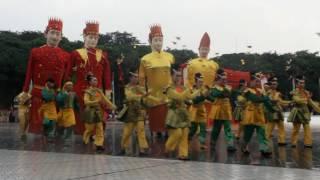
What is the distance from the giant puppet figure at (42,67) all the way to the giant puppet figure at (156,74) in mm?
2140

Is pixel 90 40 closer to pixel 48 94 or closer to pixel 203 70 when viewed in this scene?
pixel 48 94

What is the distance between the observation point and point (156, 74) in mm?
13406

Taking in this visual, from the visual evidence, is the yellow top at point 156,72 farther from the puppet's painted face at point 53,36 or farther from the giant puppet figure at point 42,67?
the puppet's painted face at point 53,36

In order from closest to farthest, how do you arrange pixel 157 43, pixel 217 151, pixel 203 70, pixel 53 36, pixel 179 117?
1. pixel 179 117
2. pixel 217 151
3. pixel 157 43
4. pixel 203 70
5. pixel 53 36

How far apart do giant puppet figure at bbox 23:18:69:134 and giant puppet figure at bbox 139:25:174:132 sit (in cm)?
214

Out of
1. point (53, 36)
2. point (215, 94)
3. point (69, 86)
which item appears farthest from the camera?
point (53, 36)

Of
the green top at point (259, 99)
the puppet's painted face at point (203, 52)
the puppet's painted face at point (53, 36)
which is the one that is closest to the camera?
the green top at point (259, 99)

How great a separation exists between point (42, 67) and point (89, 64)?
1242mm

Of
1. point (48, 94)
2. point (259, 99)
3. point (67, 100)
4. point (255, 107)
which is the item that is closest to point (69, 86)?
point (67, 100)

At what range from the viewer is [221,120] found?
11383 millimetres

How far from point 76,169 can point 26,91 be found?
599cm

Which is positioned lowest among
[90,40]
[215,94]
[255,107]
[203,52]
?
[255,107]

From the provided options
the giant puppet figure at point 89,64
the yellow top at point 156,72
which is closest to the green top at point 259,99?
the yellow top at point 156,72

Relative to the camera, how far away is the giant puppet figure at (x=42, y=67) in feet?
45.5
